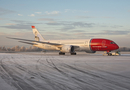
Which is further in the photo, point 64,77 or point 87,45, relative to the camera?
point 87,45

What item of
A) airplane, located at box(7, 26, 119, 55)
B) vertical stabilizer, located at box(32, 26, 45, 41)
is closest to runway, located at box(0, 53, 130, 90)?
airplane, located at box(7, 26, 119, 55)

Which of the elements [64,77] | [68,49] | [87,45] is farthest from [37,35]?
[64,77]

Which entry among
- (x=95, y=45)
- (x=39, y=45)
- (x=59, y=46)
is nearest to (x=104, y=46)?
(x=95, y=45)

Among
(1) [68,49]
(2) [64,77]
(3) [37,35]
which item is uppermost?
(3) [37,35]

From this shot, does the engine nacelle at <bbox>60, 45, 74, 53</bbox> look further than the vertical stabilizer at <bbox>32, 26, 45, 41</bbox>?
No

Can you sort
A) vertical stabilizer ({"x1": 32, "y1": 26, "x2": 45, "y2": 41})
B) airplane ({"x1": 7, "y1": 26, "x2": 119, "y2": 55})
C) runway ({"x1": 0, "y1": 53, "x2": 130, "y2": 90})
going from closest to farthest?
runway ({"x1": 0, "y1": 53, "x2": 130, "y2": 90}) → airplane ({"x1": 7, "y1": 26, "x2": 119, "y2": 55}) → vertical stabilizer ({"x1": 32, "y1": 26, "x2": 45, "y2": 41})

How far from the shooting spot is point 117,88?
6281 millimetres

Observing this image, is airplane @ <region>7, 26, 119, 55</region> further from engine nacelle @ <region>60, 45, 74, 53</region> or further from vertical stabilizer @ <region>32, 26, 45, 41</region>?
vertical stabilizer @ <region>32, 26, 45, 41</region>

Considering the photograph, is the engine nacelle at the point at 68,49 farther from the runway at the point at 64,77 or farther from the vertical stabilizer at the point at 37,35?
the runway at the point at 64,77

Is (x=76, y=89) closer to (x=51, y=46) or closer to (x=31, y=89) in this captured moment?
(x=31, y=89)

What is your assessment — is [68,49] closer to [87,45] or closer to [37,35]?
[87,45]

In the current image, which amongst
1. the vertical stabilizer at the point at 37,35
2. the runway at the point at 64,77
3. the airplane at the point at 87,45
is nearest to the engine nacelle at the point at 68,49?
the airplane at the point at 87,45

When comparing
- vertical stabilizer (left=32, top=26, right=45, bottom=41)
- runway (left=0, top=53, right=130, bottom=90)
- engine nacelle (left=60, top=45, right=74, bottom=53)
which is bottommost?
runway (left=0, top=53, right=130, bottom=90)

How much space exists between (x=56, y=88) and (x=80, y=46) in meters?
30.7
